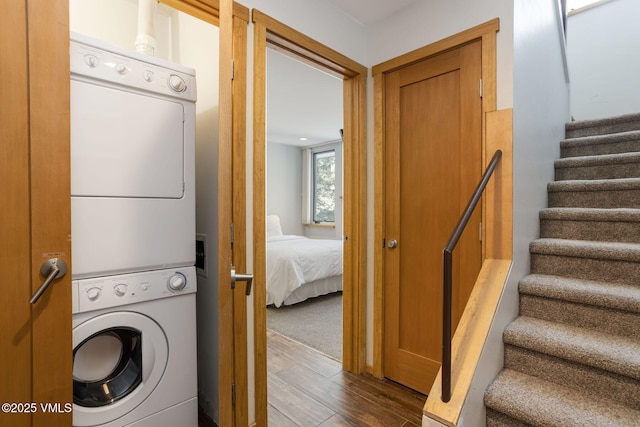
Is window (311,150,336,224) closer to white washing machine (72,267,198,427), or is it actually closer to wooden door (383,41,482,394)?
wooden door (383,41,482,394)

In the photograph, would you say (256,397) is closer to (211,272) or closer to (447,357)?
(211,272)

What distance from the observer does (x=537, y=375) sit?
142cm

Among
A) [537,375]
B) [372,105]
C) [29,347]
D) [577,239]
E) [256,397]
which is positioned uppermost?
[372,105]

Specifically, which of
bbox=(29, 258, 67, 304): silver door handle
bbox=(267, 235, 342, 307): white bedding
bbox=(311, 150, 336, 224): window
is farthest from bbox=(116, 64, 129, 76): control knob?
bbox=(311, 150, 336, 224): window

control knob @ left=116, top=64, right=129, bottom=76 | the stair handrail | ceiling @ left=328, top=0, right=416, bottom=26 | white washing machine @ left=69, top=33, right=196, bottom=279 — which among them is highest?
ceiling @ left=328, top=0, right=416, bottom=26

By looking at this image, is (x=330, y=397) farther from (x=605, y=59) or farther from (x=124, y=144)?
(x=605, y=59)

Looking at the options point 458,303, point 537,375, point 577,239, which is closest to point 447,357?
point 537,375

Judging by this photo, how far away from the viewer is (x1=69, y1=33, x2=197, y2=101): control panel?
1.23 metres

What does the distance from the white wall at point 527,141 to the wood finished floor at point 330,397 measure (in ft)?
2.50

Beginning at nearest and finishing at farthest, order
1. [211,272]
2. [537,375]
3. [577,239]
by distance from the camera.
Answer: [537,375] < [211,272] < [577,239]

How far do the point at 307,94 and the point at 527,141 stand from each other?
276cm

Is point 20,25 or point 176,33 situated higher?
point 176,33

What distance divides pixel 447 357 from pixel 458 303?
1.02 meters

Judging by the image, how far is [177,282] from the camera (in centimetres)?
147
